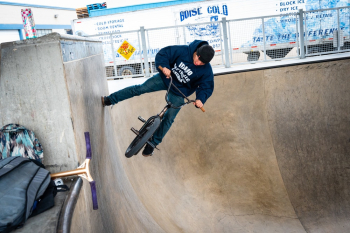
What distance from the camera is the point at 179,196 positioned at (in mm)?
5828

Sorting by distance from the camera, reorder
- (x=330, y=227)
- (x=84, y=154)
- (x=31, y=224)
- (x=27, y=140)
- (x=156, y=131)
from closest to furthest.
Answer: (x=31, y=224), (x=27, y=140), (x=84, y=154), (x=156, y=131), (x=330, y=227)

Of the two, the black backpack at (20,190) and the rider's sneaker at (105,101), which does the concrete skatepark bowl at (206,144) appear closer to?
the rider's sneaker at (105,101)

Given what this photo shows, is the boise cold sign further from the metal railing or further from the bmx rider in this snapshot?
the bmx rider

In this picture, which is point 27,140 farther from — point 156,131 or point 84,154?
point 156,131

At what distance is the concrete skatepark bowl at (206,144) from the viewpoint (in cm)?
287

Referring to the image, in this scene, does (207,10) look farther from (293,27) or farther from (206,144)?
(206,144)

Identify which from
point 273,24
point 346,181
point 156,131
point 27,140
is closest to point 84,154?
point 27,140

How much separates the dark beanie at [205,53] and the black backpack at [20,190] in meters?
2.45

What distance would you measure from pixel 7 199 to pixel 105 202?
5.73 feet

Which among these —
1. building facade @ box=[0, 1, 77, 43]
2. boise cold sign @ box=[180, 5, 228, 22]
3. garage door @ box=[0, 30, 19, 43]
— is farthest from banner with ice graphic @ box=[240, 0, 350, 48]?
garage door @ box=[0, 30, 19, 43]

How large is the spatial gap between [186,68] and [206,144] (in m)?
2.77

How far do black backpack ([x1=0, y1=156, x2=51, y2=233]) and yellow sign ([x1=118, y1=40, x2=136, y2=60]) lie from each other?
801cm

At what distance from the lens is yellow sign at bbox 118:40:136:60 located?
1007cm

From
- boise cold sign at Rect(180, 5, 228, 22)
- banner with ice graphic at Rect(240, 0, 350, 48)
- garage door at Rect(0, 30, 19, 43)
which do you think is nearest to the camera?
banner with ice graphic at Rect(240, 0, 350, 48)
